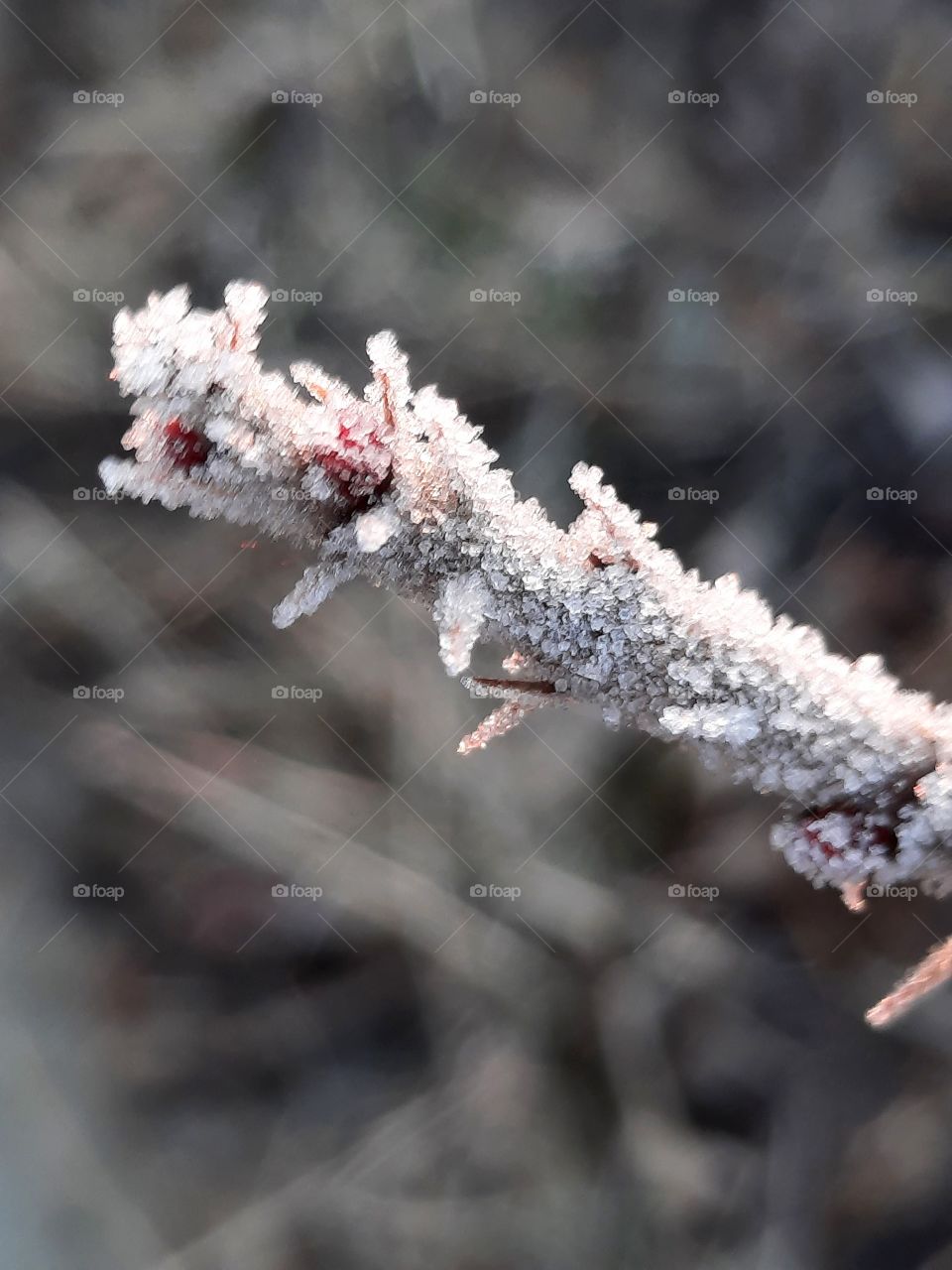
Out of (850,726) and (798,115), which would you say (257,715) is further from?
(798,115)

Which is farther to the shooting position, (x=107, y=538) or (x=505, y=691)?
(x=107, y=538)

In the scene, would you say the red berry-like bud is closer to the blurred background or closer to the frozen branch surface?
the frozen branch surface

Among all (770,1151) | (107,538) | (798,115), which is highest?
(798,115)

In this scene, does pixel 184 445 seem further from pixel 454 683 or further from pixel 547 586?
pixel 454 683

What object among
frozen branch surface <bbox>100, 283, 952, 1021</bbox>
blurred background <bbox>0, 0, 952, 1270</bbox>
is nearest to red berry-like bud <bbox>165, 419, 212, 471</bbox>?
frozen branch surface <bbox>100, 283, 952, 1021</bbox>

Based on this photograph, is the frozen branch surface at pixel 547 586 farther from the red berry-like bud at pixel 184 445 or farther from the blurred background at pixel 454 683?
the blurred background at pixel 454 683

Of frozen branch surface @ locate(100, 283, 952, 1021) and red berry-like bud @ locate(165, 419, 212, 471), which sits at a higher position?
frozen branch surface @ locate(100, 283, 952, 1021)

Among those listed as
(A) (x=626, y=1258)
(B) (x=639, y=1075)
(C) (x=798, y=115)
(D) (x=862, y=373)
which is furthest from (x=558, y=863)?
(C) (x=798, y=115)

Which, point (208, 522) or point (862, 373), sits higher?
point (862, 373)

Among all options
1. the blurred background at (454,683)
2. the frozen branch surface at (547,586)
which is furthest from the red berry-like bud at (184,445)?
the blurred background at (454,683)
